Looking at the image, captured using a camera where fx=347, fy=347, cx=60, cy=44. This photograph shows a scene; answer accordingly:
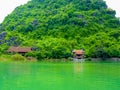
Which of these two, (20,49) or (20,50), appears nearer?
(20,50)

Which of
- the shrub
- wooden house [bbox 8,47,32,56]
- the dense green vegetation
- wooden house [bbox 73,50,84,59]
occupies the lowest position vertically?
the shrub

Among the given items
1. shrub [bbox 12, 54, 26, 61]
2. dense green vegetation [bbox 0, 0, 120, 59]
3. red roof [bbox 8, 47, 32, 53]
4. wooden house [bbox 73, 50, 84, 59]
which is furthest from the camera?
dense green vegetation [bbox 0, 0, 120, 59]

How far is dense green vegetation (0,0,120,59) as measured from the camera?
72438mm

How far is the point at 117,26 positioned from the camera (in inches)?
3588

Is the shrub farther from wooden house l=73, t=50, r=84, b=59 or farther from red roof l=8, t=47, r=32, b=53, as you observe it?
wooden house l=73, t=50, r=84, b=59

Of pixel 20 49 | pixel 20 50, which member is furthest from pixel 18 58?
pixel 20 49

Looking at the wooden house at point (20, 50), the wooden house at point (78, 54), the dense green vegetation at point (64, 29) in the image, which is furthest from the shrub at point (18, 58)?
the wooden house at point (78, 54)

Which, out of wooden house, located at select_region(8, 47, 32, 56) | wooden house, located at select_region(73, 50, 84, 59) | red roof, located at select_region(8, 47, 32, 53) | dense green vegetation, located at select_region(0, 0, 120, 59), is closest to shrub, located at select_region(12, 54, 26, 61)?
dense green vegetation, located at select_region(0, 0, 120, 59)

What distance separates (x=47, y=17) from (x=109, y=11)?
1814cm

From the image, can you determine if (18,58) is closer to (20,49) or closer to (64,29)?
(20,49)

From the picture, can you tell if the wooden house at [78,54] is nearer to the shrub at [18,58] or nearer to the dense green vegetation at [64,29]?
the dense green vegetation at [64,29]

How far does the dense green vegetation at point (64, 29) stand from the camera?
72.4m

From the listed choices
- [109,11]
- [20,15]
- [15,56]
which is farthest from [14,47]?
[109,11]

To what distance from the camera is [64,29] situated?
3305 inches
